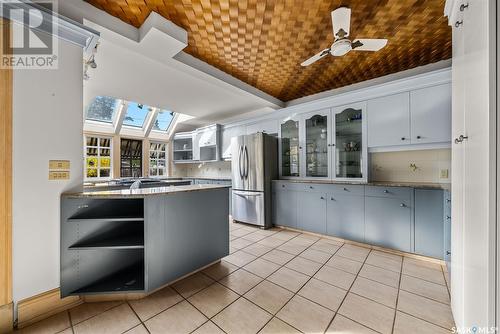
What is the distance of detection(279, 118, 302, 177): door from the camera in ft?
13.5

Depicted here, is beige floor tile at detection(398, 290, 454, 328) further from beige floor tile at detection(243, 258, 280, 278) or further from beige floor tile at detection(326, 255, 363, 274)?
beige floor tile at detection(243, 258, 280, 278)

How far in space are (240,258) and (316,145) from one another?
245 cm

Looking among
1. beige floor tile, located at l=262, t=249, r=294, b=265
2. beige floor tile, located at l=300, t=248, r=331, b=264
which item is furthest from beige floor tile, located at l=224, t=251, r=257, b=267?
beige floor tile, located at l=300, t=248, r=331, b=264

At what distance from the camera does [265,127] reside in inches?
180

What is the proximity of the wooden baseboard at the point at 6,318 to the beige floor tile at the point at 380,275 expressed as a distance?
3.08m


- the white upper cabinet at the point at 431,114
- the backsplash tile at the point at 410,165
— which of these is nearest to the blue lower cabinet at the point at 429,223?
the backsplash tile at the point at 410,165

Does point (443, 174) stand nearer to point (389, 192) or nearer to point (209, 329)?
point (389, 192)

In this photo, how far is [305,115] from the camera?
3941mm

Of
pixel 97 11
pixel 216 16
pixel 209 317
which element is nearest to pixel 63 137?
pixel 97 11

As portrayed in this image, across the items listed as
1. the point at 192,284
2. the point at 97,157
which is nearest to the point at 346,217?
the point at 192,284

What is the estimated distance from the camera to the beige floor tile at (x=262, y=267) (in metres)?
2.29

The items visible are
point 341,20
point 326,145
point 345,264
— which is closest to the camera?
point 341,20

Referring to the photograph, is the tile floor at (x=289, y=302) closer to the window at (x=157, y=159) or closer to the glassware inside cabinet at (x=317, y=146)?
the glassware inside cabinet at (x=317, y=146)

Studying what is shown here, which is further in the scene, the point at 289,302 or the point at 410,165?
the point at 410,165
